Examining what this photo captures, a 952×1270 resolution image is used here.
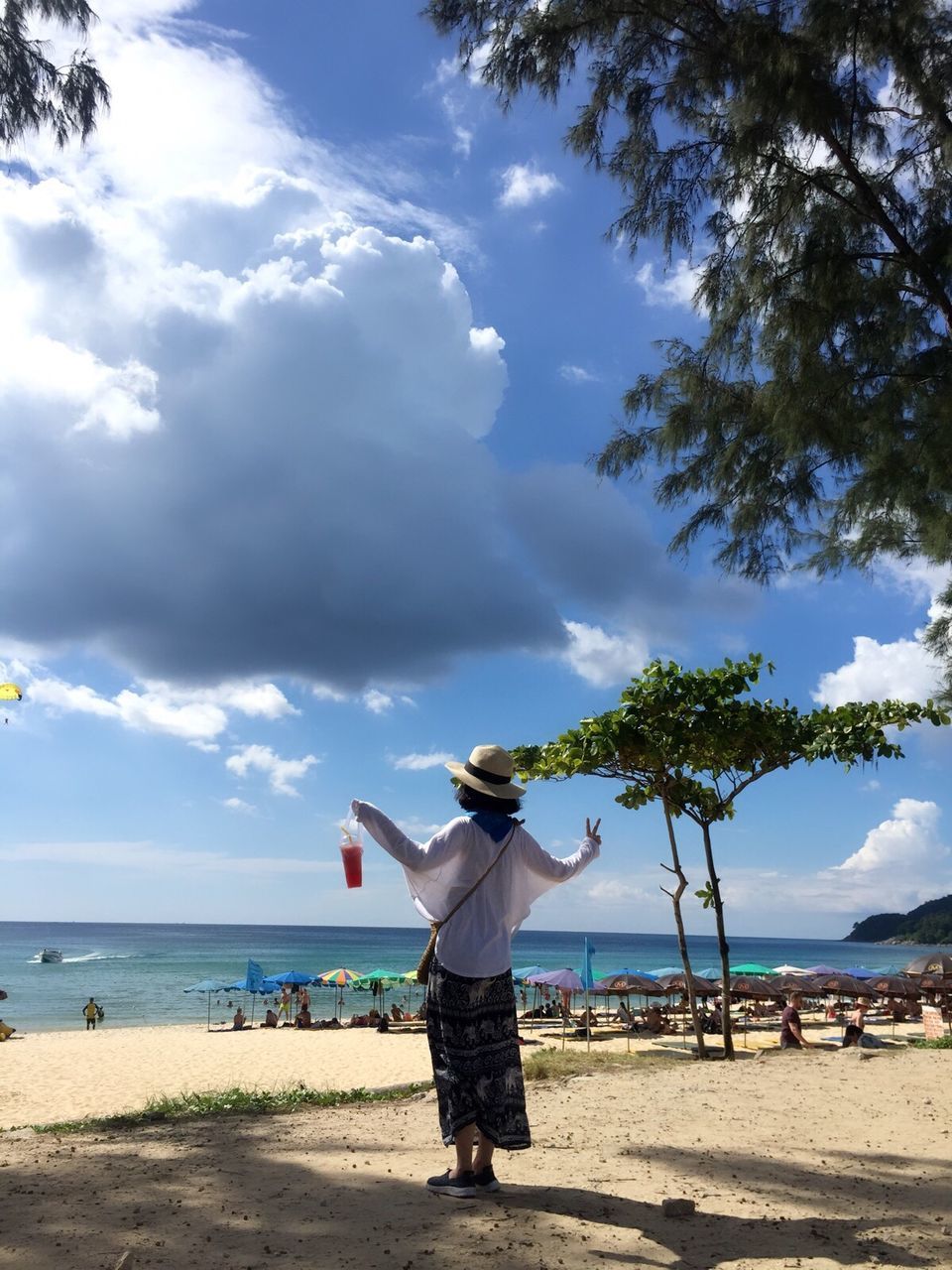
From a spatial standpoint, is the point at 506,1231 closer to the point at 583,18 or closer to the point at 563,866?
the point at 563,866

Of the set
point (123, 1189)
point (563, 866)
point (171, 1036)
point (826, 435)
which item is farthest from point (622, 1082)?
point (171, 1036)

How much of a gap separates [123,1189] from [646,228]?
785cm

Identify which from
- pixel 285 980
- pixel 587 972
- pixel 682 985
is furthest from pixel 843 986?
pixel 285 980

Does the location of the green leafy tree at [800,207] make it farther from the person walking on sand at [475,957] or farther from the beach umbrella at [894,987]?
the beach umbrella at [894,987]

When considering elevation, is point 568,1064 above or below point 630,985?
above

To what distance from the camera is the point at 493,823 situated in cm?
418

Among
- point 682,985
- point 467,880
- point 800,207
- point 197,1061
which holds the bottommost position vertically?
point 197,1061

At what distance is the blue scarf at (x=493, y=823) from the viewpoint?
13.6ft

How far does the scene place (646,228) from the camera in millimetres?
8414

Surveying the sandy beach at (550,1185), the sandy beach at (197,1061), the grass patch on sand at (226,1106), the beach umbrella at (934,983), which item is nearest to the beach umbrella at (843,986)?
the sandy beach at (197,1061)

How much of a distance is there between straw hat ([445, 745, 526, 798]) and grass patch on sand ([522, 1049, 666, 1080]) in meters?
3.40

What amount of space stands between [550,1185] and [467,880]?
49.8 inches

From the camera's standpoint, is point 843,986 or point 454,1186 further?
point 843,986

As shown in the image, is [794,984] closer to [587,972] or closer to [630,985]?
[630,985]
